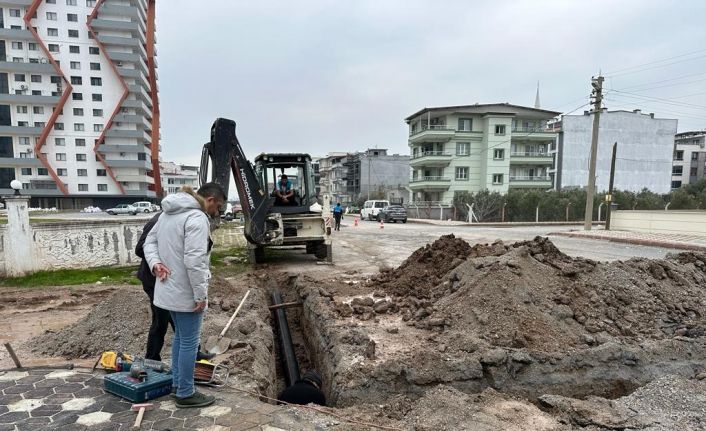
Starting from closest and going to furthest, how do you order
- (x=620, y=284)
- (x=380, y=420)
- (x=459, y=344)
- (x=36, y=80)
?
(x=380, y=420) → (x=459, y=344) → (x=620, y=284) → (x=36, y=80)

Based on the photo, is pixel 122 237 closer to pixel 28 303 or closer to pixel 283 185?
pixel 28 303

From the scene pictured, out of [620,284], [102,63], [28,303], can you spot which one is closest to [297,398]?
[620,284]

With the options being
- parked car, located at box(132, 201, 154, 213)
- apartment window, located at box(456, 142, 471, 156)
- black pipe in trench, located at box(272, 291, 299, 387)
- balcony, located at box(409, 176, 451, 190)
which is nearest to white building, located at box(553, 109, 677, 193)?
apartment window, located at box(456, 142, 471, 156)

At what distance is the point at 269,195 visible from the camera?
10.5 m

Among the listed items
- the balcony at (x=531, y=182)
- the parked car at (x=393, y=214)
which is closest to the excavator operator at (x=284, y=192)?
the parked car at (x=393, y=214)

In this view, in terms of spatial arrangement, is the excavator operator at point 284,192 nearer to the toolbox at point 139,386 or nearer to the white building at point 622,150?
the toolbox at point 139,386

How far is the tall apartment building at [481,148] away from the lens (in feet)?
134

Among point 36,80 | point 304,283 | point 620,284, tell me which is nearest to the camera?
point 620,284

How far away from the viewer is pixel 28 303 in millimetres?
6867

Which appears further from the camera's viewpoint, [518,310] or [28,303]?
[28,303]

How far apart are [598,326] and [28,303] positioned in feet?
30.2

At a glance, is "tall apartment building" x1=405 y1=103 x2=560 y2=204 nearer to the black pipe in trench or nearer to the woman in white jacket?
the black pipe in trench

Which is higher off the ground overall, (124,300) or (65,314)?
(124,300)

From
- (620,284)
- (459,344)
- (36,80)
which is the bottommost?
(459,344)
